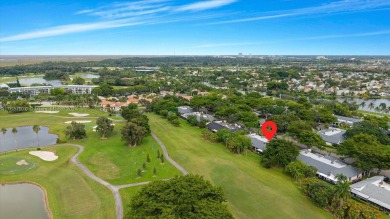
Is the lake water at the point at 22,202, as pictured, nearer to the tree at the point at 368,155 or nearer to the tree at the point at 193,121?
the tree at the point at 193,121

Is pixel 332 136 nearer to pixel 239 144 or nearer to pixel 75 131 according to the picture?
pixel 239 144

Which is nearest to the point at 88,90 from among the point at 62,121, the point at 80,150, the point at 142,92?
the point at 142,92

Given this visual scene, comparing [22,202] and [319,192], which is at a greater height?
[319,192]

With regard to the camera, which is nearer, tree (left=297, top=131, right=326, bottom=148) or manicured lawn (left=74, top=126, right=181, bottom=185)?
manicured lawn (left=74, top=126, right=181, bottom=185)

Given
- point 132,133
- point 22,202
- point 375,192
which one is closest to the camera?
point 22,202

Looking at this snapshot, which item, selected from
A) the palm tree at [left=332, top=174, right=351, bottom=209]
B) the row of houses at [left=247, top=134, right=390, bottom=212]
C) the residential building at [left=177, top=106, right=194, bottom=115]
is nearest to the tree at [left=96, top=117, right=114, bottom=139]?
the residential building at [left=177, top=106, right=194, bottom=115]

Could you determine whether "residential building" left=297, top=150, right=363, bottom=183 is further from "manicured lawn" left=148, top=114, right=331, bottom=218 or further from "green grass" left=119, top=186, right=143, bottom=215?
"green grass" left=119, top=186, right=143, bottom=215

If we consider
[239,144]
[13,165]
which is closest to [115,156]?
[13,165]

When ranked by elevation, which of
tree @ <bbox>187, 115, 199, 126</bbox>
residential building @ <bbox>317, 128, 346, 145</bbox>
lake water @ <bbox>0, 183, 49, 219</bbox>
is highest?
tree @ <bbox>187, 115, 199, 126</bbox>
